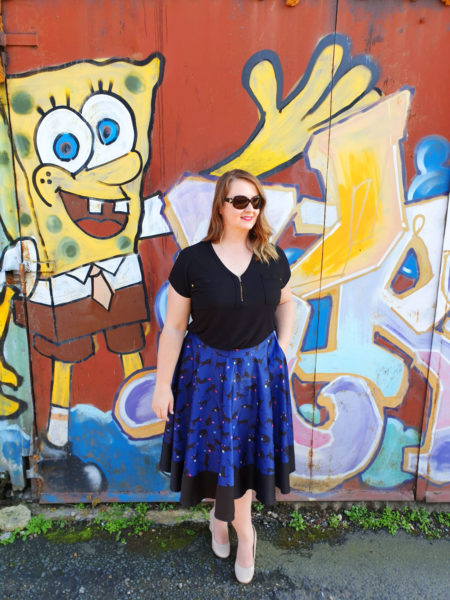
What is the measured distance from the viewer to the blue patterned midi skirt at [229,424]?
1928 millimetres

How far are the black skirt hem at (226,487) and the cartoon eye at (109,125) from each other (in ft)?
5.08

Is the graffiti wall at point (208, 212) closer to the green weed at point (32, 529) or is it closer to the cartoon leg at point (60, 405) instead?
the cartoon leg at point (60, 405)

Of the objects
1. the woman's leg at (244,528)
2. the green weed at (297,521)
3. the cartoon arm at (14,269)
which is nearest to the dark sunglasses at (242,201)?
the cartoon arm at (14,269)

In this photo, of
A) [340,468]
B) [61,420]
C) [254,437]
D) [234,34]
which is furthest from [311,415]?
[234,34]

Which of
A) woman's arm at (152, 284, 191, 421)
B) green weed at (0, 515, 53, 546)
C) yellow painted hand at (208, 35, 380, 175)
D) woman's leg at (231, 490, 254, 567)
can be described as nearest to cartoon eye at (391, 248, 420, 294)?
yellow painted hand at (208, 35, 380, 175)

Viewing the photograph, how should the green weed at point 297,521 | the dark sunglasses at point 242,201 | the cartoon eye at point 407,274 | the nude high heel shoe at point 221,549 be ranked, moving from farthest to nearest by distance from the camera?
the green weed at point 297,521 < the cartoon eye at point 407,274 < the nude high heel shoe at point 221,549 < the dark sunglasses at point 242,201

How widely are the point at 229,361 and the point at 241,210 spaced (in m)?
0.66

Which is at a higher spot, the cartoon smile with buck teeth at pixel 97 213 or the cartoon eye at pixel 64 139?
the cartoon eye at pixel 64 139

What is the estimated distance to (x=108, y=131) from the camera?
2287mm

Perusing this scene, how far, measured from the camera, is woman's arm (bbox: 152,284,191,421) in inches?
75.6

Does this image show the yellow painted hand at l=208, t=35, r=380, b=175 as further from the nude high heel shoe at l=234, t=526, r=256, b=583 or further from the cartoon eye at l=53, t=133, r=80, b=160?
the nude high heel shoe at l=234, t=526, r=256, b=583

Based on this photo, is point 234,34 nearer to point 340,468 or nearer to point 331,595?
point 340,468

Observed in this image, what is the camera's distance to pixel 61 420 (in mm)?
2580

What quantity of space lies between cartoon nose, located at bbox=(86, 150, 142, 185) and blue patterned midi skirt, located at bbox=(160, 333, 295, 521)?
967mm
